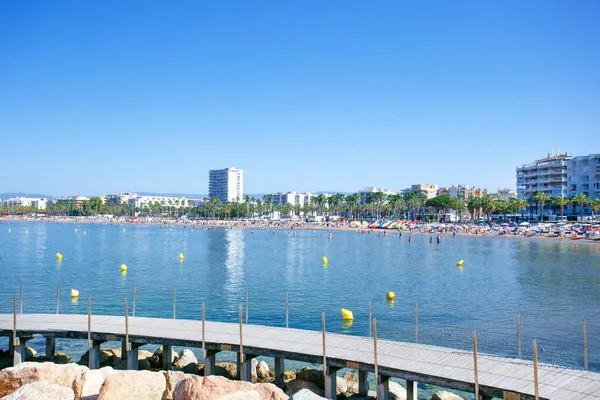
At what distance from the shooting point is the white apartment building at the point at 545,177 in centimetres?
13862

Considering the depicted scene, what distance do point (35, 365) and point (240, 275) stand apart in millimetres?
34923

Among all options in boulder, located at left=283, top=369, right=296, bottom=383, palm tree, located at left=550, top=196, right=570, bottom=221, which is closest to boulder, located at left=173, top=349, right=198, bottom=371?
boulder, located at left=283, top=369, right=296, bottom=383

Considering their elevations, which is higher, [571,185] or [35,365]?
[571,185]

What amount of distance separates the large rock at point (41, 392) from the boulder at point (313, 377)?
7919 millimetres

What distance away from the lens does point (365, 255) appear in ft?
244

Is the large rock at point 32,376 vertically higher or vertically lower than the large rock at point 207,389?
lower

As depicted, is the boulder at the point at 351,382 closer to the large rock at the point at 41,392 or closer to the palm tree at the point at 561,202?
the large rock at the point at 41,392

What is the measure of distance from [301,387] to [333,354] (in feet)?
6.16

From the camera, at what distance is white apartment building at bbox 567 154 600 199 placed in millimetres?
127938

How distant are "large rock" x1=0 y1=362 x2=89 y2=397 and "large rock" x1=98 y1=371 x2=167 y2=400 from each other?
2533 mm

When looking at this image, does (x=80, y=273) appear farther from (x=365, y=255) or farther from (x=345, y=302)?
(x=365, y=255)

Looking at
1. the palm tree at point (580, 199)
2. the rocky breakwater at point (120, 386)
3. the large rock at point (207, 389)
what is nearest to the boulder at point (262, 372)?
the rocky breakwater at point (120, 386)

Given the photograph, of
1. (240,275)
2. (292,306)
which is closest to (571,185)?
(240,275)

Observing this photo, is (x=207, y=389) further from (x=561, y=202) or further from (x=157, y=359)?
(x=561, y=202)
